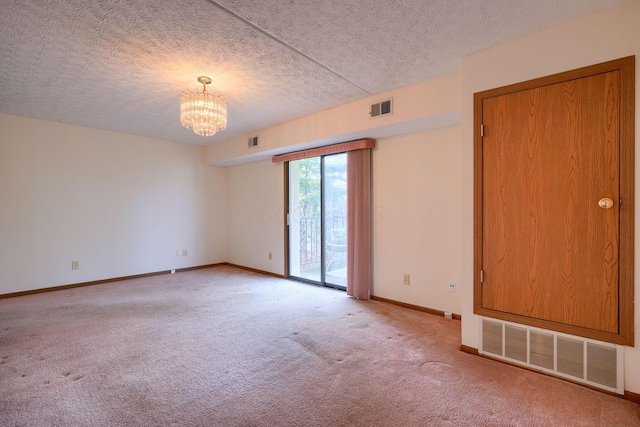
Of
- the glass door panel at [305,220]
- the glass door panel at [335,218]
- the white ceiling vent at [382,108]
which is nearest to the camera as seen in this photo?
the white ceiling vent at [382,108]

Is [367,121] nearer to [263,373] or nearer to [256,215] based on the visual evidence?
[263,373]

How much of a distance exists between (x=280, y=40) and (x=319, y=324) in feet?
8.60

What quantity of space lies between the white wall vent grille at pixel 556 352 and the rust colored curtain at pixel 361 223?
1677 millimetres

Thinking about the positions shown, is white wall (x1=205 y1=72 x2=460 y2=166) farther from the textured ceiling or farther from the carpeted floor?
the carpeted floor

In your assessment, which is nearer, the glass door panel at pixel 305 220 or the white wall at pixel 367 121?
the white wall at pixel 367 121

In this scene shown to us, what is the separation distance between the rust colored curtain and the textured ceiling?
879mm

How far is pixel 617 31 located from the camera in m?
1.89

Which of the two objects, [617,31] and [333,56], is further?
[333,56]

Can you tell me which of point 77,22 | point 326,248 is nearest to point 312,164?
point 326,248

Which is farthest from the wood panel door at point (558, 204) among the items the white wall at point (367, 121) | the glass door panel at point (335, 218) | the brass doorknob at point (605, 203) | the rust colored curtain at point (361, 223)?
the glass door panel at point (335, 218)

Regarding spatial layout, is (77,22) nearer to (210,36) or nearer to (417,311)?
(210,36)

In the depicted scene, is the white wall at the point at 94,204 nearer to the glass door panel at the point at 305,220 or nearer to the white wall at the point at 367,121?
the white wall at the point at 367,121

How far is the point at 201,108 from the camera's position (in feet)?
9.32

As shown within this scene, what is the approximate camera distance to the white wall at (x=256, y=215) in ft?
17.3
